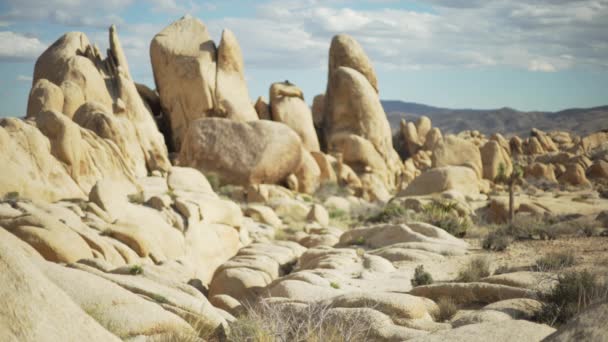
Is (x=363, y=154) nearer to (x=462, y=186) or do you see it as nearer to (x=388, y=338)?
(x=462, y=186)

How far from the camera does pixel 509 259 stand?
17078 mm

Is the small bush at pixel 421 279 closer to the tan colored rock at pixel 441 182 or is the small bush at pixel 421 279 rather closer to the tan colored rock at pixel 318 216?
the tan colored rock at pixel 318 216

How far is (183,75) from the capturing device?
38.3m

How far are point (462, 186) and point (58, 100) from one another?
22087 mm

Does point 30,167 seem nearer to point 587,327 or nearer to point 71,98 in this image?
point 71,98

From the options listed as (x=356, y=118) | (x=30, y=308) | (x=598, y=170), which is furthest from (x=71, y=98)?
(x=598, y=170)

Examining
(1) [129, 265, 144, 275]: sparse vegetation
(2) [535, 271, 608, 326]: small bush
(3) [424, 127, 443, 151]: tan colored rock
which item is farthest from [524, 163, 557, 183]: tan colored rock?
(1) [129, 265, 144, 275]: sparse vegetation

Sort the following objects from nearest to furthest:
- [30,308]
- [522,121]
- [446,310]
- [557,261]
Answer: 1. [30,308]
2. [446,310]
3. [557,261]
4. [522,121]

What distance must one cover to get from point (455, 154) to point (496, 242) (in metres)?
26.6

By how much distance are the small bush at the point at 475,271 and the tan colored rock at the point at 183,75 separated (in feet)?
84.3

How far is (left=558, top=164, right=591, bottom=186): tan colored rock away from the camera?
46.1 m

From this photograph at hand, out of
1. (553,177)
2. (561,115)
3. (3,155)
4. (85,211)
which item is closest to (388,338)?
(85,211)

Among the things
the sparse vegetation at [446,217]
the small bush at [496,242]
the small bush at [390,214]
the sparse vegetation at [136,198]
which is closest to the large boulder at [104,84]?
the sparse vegetation at [136,198]

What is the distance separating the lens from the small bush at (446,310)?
9.75 meters
